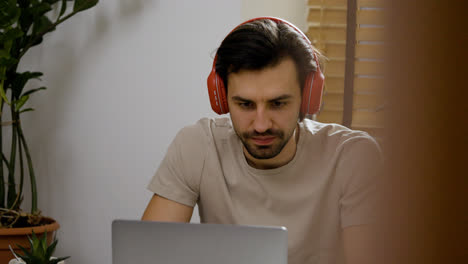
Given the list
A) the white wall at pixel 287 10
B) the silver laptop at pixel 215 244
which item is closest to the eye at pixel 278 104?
the silver laptop at pixel 215 244

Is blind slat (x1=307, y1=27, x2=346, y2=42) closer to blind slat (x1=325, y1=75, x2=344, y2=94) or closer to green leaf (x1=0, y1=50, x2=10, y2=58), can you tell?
blind slat (x1=325, y1=75, x2=344, y2=94)

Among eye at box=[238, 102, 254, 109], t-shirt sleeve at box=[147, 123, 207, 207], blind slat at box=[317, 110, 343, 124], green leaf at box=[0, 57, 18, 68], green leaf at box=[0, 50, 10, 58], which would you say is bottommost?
t-shirt sleeve at box=[147, 123, 207, 207]

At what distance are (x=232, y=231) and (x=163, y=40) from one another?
5.76 feet

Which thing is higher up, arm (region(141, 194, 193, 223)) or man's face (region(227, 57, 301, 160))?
man's face (region(227, 57, 301, 160))

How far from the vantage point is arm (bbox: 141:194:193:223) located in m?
1.32

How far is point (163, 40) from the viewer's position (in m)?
2.30

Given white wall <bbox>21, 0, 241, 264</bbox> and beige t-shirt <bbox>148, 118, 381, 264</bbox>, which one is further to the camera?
white wall <bbox>21, 0, 241, 264</bbox>

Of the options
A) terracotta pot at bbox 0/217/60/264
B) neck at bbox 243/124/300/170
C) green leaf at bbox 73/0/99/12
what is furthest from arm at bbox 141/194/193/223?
green leaf at bbox 73/0/99/12

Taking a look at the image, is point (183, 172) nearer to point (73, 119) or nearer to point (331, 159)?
point (331, 159)

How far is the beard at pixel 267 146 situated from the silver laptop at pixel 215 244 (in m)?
0.59

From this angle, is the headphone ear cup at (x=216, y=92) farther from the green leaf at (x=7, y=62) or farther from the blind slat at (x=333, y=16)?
the green leaf at (x=7, y=62)

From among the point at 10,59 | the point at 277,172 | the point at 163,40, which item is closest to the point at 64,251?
the point at 10,59

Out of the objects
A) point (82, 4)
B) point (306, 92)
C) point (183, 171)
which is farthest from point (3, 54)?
point (306, 92)

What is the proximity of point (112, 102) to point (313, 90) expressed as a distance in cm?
133
